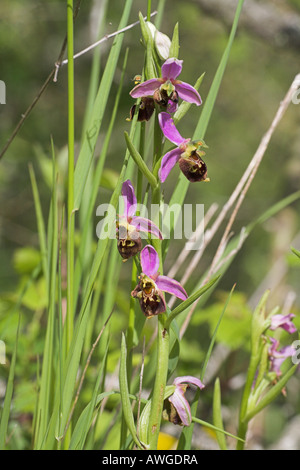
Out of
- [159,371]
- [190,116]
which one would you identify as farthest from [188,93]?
[190,116]

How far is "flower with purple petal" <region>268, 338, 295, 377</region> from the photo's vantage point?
64cm

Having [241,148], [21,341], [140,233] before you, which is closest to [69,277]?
[140,233]

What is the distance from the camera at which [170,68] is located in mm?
475

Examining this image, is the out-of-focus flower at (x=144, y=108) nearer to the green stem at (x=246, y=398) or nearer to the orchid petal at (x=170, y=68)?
the orchid petal at (x=170, y=68)

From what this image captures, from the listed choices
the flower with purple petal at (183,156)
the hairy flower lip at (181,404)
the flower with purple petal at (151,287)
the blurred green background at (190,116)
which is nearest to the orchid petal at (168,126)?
the flower with purple petal at (183,156)

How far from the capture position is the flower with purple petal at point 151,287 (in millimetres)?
465

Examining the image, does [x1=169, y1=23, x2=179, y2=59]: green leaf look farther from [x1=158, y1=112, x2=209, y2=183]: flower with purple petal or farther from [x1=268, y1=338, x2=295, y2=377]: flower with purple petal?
[x1=268, y1=338, x2=295, y2=377]: flower with purple petal

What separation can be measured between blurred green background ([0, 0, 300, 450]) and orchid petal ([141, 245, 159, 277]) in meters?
0.76

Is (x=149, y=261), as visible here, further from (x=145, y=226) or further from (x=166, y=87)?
(x=166, y=87)

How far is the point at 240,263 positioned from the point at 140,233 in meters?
3.77

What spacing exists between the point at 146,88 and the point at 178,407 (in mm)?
318

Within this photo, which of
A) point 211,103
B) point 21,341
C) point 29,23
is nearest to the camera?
point 211,103

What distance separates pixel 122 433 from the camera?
22.4 inches
